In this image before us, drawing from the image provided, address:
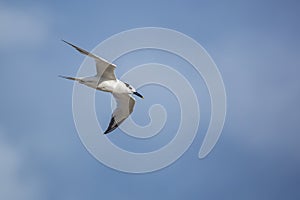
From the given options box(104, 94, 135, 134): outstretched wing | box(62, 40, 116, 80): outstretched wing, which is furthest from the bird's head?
box(62, 40, 116, 80): outstretched wing

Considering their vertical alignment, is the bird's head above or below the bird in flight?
above

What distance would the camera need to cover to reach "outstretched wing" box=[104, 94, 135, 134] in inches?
1450

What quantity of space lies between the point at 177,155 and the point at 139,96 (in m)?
3.17

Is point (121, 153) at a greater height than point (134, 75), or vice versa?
point (134, 75)

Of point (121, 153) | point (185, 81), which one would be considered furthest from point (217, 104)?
point (121, 153)

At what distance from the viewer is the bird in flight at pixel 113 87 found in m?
34.5

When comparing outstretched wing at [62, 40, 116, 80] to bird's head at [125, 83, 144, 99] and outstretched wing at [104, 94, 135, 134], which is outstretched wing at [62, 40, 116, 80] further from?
outstretched wing at [104, 94, 135, 134]

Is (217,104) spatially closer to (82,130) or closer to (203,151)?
(203,151)

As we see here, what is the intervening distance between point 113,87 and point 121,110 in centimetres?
182

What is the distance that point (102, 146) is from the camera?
35.9 m

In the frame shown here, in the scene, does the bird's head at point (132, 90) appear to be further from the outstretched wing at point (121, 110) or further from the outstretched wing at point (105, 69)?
the outstretched wing at point (105, 69)

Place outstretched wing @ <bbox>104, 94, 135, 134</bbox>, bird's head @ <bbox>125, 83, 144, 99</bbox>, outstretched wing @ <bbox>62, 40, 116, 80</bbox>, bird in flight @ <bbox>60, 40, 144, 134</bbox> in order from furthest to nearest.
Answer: outstretched wing @ <bbox>104, 94, 135, 134</bbox>, bird's head @ <bbox>125, 83, 144, 99</bbox>, bird in flight @ <bbox>60, 40, 144, 134</bbox>, outstretched wing @ <bbox>62, 40, 116, 80</bbox>

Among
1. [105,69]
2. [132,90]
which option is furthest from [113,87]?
[105,69]

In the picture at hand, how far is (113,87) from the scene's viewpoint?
35.7 m
